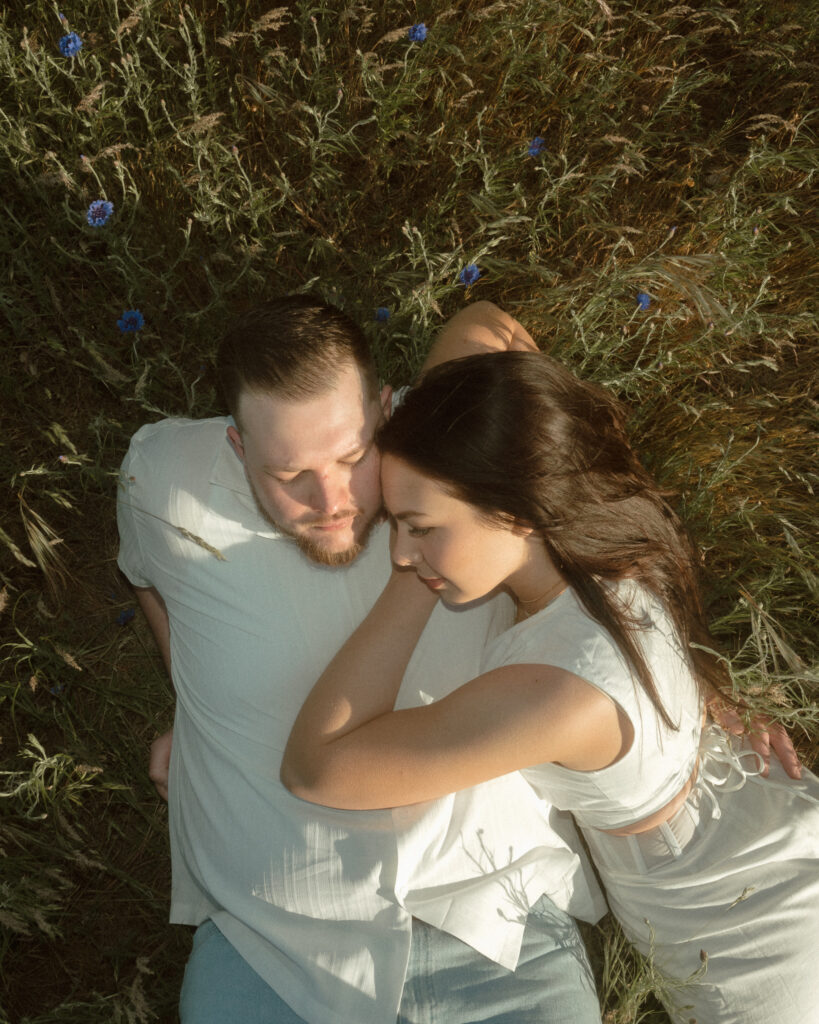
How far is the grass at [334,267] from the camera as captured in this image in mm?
2750

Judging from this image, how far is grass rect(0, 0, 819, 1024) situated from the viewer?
2750 mm

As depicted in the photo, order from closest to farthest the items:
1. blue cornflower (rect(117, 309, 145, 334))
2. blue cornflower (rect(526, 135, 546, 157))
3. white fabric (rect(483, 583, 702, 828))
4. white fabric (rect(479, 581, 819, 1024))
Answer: white fabric (rect(483, 583, 702, 828)) → white fabric (rect(479, 581, 819, 1024)) → blue cornflower (rect(117, 309, 145, 334)) → blue cornflower (rect(526, 135, 546, 157))

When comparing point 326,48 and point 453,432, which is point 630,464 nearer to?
point 453,432

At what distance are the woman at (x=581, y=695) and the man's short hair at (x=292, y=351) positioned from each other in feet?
0.86

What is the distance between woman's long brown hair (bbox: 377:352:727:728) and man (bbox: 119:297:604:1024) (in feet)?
0.91

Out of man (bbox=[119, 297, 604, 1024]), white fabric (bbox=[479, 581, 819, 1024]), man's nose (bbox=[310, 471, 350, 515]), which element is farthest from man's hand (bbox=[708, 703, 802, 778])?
man's nose (bbox=[310, 471, 350, 515])

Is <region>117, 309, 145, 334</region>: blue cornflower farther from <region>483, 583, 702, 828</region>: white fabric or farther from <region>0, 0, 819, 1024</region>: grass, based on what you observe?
<region>483, 583, 702, 828</region>: white fabric

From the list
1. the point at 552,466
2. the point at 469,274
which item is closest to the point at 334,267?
the point at 469,274

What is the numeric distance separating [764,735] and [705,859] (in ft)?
1.44

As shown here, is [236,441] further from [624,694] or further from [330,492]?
[624,694]

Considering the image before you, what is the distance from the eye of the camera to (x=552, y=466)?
2021mm

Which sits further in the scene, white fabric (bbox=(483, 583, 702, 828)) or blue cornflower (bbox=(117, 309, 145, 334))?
blue cornflower (bbox=(117, 309, 145, 334))

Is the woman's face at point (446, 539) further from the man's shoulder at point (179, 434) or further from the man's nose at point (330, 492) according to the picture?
the man's shoulder at point (179, 434)

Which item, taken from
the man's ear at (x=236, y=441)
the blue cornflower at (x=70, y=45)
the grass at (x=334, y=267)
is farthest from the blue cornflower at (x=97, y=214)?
the man's ear at (x=236, y=441)
